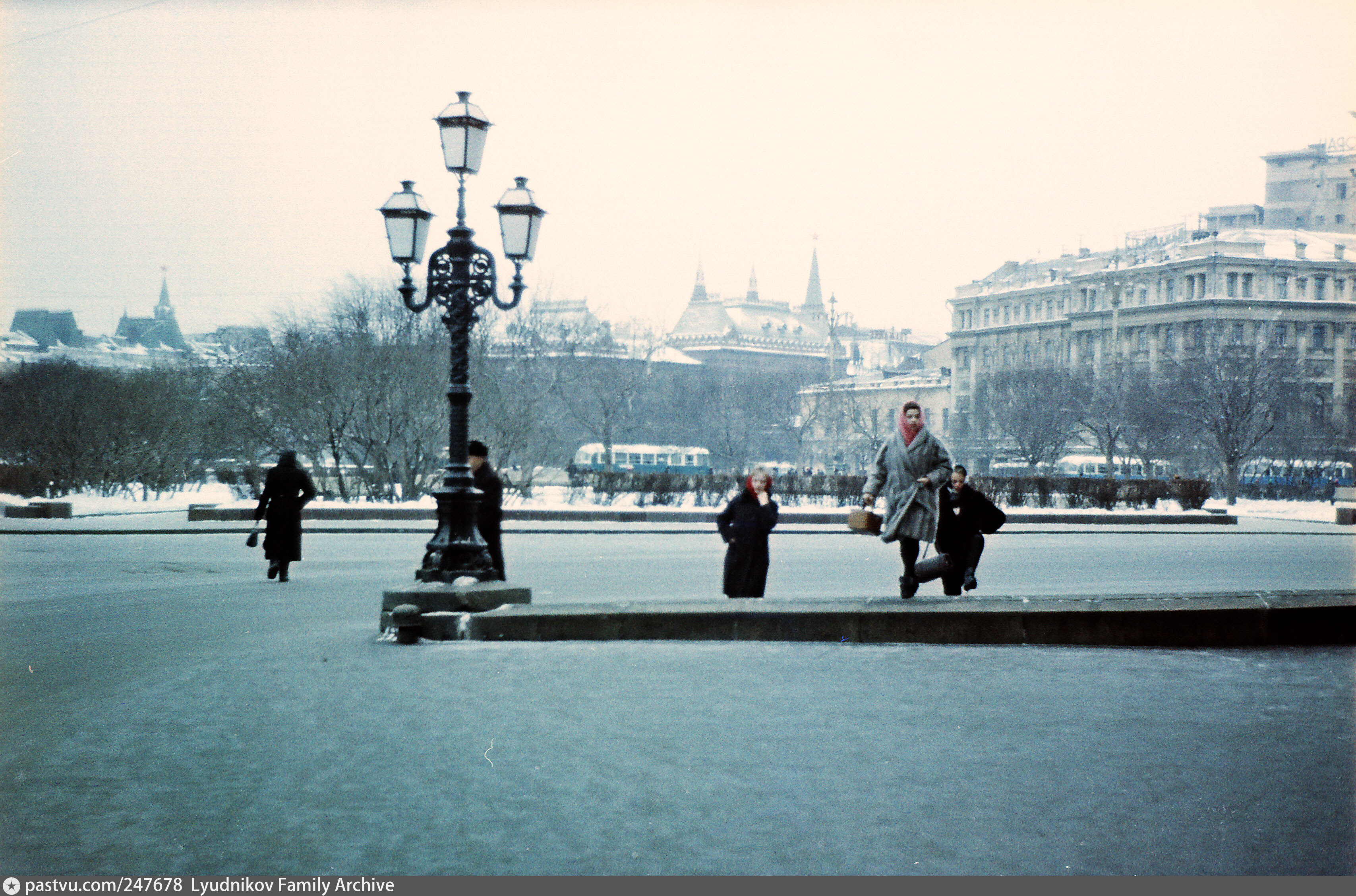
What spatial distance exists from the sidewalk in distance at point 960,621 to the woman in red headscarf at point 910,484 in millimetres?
777

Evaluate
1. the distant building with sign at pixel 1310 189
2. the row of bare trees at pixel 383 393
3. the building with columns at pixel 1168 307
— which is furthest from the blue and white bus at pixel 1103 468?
the distant building with sign at pixel 1310 189

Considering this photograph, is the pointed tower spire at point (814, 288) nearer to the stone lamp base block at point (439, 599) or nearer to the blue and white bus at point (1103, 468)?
the blue and white bus at point (1103, 468)

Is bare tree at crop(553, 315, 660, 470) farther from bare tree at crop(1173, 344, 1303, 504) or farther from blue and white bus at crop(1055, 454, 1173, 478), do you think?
bare tree at crop(1173, 344, 1303, 504)

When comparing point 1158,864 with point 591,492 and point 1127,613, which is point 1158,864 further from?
point 591,492

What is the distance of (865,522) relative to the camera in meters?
10.6

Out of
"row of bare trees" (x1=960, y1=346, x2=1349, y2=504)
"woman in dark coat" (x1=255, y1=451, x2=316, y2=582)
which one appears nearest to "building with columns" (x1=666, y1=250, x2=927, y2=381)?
"row of bare trees" (x1=960, y1=346, x2=1349, y2=504)

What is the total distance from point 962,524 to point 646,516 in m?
19.8

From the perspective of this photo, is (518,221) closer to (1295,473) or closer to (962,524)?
(962,524)

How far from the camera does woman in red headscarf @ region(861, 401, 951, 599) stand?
432 inches

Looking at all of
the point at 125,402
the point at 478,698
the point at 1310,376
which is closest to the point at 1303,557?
the point at 478,698

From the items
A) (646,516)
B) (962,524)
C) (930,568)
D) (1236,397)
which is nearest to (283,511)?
(962,524)

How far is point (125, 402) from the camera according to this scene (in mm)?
39812

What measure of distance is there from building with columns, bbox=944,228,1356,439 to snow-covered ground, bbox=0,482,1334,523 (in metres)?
12.1

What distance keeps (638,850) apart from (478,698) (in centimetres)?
303
